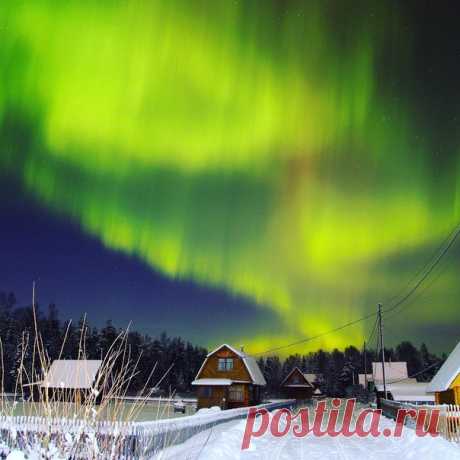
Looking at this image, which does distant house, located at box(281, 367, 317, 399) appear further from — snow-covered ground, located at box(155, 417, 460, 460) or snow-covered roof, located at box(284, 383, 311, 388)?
snow-covered ground, located at box(155, 417, 460, 460)

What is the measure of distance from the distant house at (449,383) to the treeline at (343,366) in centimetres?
5199

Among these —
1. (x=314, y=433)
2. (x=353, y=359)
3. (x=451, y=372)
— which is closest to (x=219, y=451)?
(x=314, y=433)

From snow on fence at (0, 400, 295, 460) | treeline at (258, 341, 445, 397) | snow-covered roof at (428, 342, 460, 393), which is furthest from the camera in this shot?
treeline at (258, 341, 445, 397)

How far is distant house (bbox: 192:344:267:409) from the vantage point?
152 ft

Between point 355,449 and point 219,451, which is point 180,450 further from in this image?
point 355,449

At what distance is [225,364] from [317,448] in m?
32.6

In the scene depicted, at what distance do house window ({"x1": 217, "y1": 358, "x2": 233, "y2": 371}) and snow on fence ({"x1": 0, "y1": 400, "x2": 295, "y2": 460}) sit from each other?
1533cm

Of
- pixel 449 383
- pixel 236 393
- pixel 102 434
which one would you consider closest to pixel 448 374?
pixel 449 383

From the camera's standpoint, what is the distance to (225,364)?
158 ft

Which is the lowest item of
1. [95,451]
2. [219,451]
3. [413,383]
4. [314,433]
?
[413,383]

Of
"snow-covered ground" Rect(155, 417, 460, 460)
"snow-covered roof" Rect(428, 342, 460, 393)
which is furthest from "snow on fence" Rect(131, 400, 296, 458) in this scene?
"snow-covered roof" Rect(428, 342, 460, 393)

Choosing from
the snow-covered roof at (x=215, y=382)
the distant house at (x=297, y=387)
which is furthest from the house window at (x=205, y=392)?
the distant house at (x=297, y=387)

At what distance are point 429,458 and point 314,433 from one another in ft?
33.5

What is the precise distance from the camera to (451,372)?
86.9 ft
